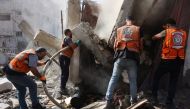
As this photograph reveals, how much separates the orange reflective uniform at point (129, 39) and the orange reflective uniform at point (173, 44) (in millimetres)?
534

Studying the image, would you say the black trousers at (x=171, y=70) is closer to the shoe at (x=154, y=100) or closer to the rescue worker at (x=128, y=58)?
the shoe at (x=154, y=100)

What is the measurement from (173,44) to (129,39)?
0.82m

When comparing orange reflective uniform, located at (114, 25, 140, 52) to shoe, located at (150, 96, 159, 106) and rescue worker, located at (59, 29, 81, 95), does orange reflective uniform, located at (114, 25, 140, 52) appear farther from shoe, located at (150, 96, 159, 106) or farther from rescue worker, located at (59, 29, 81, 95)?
rescue worker, located at (59, 29, 81, 95)

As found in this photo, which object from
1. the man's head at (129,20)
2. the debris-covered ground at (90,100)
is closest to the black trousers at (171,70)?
the debris-covered ground at (90,100)

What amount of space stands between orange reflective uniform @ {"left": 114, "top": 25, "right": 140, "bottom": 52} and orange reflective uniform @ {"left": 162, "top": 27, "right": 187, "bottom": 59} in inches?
21.0

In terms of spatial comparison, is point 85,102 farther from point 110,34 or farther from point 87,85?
point 110,34

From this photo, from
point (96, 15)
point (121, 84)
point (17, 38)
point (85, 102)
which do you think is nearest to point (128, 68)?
point (121, 84)

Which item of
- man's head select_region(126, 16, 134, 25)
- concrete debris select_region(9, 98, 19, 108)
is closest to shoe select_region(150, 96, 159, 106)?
man's head select_region(126, 16, 134, 25)

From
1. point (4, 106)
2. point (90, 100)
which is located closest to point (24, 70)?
point (4, 106)

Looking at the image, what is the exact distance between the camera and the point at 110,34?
8328mm

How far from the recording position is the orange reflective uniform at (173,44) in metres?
7.16

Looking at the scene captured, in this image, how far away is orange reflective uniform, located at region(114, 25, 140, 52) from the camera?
7184 millimetres

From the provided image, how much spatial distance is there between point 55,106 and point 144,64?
2.11 meters

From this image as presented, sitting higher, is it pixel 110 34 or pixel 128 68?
pixel 110 34
